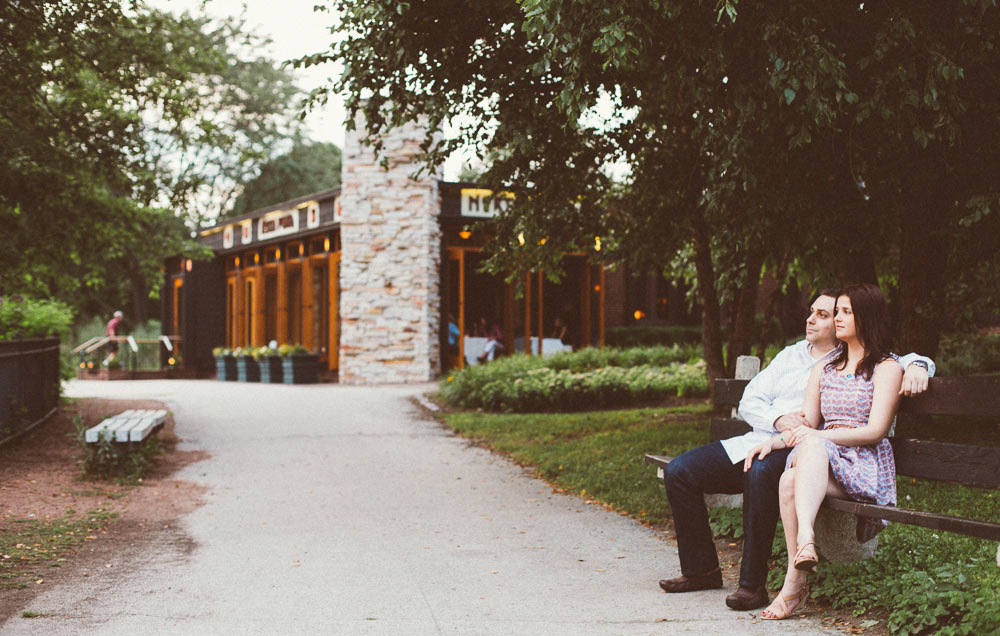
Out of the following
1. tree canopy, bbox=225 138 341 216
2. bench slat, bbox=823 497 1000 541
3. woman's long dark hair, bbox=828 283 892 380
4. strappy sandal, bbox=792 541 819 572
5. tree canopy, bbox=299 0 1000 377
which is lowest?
strappy sandal, bbox=792 541 819 572

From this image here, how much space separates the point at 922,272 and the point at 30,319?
11.5 m

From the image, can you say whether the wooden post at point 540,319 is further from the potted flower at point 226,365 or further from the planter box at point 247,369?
the potted flower at point 226,365

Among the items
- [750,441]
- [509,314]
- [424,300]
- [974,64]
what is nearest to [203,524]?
[750,441]

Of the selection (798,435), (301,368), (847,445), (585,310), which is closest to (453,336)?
(301,368)

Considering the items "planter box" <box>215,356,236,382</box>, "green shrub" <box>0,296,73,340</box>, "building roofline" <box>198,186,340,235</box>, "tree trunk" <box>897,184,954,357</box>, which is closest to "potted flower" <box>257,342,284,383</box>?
"planter box" <box>215,356,236,382</box>

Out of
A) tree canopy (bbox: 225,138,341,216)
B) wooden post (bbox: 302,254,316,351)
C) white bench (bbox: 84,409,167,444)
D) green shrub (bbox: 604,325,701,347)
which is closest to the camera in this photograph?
white bench (bbox: 84,409,167,444)

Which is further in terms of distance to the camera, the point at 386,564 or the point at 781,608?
the point at 386,564

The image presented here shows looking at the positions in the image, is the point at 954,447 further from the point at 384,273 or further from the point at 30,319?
the point at 384,273

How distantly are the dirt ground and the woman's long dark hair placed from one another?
13.6 ft

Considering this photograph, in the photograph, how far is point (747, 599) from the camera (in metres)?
4.68

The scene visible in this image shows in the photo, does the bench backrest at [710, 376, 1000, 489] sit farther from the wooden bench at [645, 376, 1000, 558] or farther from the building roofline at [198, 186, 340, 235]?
the building roofline at [198, 186, 340, 235]

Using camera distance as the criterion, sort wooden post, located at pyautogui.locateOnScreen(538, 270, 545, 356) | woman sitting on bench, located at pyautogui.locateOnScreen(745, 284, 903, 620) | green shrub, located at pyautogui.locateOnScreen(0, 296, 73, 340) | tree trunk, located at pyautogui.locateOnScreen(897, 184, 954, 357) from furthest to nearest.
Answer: wooden post, located at pyautogui.locateOnScreen(538, 270, 545, 356)
green shrub, located at pyautogui.locateOnScreen(0, 296, 73, 340)
tree trunk, located at pyautogui.locateOnScreen(897, 184, 954, 357)
woman sitting on bench, located at pyautogui.locateOnScreen(745, 284, 903, 620)

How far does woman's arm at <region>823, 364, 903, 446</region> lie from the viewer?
4520 mm

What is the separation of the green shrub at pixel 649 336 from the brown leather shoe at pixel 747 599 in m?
19.6
